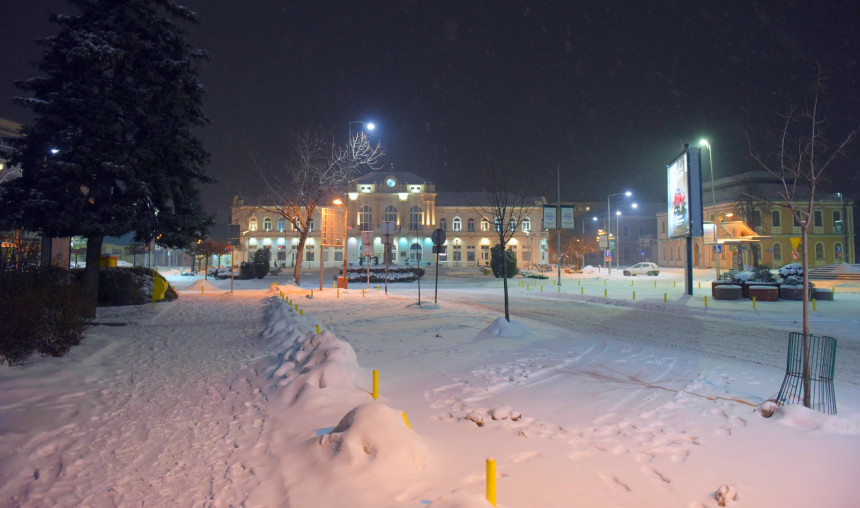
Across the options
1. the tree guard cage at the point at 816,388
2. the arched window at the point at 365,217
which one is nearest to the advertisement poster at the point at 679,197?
the tree guard cage at the point at 816,388

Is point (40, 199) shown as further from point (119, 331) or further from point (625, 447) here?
point (625, 447)

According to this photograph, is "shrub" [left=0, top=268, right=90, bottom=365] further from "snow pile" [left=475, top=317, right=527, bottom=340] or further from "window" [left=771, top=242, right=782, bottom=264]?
"window" [left=771, top=242, right=782, bottom=264]

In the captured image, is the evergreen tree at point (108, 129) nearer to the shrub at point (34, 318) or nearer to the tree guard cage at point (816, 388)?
the shrub at point (34, 318)

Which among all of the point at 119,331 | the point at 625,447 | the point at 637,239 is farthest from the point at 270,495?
the point at 637,239

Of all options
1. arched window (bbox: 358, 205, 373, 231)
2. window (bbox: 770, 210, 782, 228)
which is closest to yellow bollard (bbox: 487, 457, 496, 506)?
window (bbox: 770, 210, 782, 228)

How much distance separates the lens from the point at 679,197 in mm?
26812

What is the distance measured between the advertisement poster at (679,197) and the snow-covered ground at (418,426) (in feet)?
48.9

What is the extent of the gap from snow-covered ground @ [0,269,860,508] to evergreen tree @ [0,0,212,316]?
463cm

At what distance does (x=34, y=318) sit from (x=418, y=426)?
7092 mm

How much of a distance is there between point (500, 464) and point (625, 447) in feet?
4.60

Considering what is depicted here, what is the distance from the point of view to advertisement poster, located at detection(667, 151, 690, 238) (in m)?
25.5

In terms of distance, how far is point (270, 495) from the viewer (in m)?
4.32

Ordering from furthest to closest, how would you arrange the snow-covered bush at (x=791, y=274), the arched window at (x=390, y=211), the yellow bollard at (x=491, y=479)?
the arched window at (x=390, y=211), the snow-covered bush at (x=791, y=274), the yellow bollard at (x=491, y=479)

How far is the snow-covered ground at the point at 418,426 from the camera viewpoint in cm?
436
